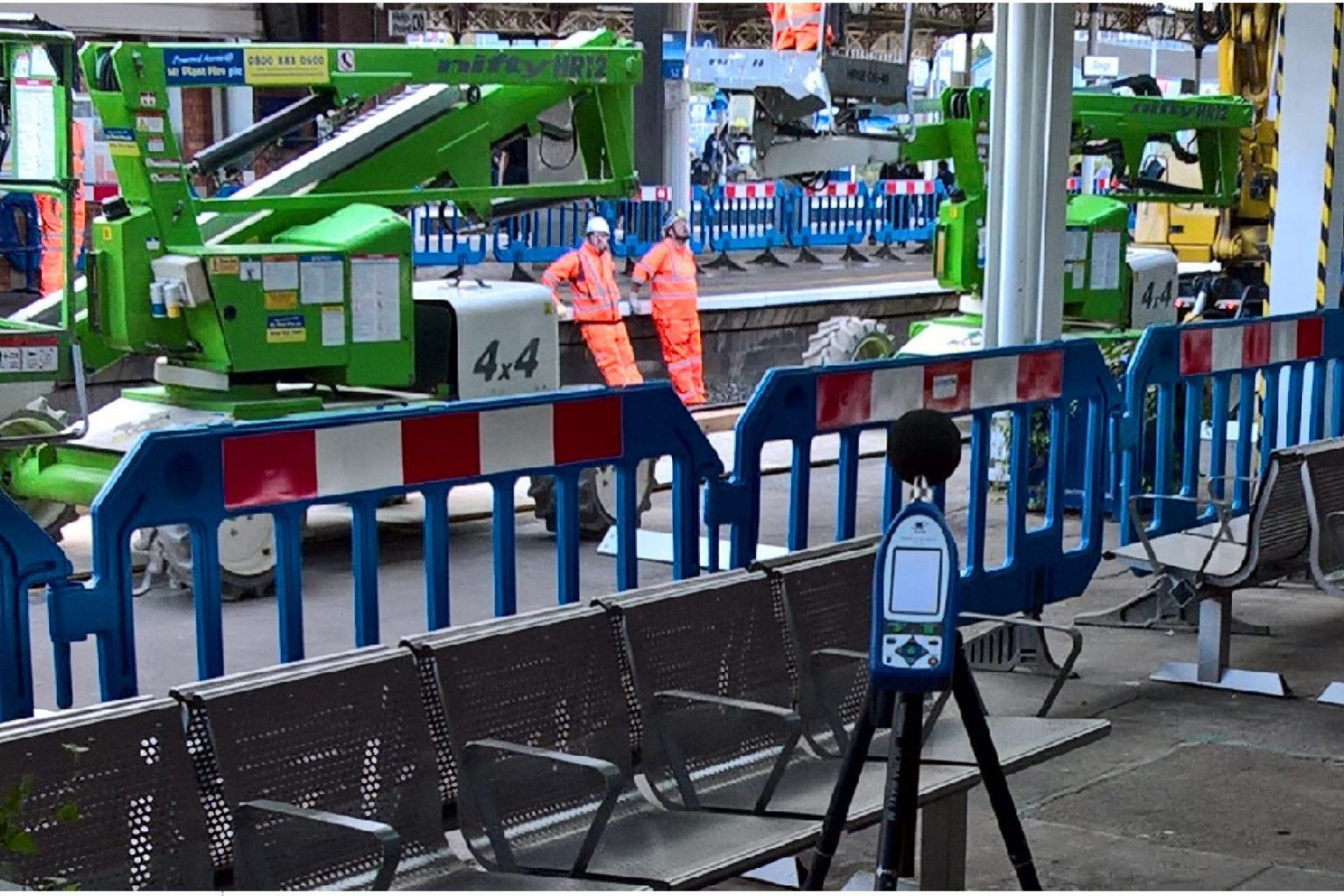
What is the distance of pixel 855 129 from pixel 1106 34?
124 ft

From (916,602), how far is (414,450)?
6.94ft

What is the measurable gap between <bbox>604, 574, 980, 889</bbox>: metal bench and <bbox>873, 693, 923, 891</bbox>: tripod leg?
27.4 inches

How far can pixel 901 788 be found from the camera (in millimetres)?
4062

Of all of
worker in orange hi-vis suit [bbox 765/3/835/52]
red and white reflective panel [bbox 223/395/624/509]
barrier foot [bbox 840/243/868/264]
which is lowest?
barrier foot [bbox 840/243/868/264]

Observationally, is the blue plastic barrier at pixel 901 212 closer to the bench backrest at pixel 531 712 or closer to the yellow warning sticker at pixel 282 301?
the yellow warning sticker at pixel 282 301

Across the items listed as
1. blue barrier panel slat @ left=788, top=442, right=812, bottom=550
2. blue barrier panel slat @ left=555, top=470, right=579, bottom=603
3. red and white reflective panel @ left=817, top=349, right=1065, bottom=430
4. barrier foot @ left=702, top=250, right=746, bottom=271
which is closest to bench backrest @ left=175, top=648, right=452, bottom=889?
blue barrier panel slat @ left=555, top=470, right=579, bottom=603

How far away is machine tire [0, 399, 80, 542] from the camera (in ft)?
34.6

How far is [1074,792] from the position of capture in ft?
22.1

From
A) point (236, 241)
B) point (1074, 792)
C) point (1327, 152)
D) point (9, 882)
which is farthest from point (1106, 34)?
point (9, 882)

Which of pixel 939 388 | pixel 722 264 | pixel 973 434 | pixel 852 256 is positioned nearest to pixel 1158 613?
pixel 973 434

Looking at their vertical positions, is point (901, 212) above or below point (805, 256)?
above

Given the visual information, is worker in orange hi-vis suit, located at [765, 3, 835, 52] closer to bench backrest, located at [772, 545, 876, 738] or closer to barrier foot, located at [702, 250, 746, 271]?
bench backrest, located at [772, 545, 876, 738]

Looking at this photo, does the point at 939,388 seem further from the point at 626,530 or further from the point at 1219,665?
the point at 626,530

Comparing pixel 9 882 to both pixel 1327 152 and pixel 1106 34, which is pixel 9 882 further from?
pixel 1106 34
